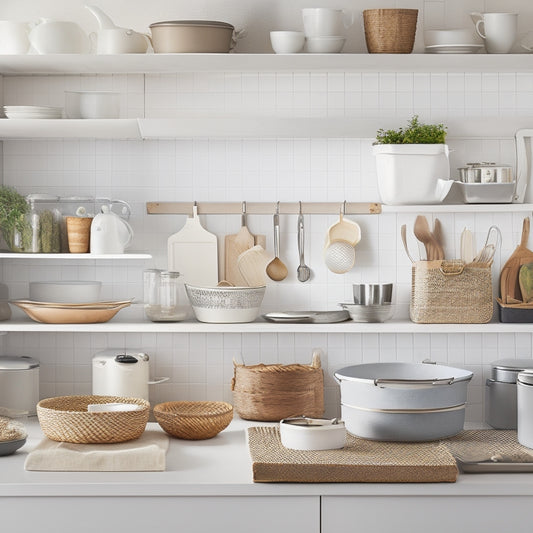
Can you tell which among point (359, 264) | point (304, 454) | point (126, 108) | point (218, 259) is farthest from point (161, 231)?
point (304, 454)

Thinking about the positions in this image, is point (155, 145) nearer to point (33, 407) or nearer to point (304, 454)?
point (33, 407)

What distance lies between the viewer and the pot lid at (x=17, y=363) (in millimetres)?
2797

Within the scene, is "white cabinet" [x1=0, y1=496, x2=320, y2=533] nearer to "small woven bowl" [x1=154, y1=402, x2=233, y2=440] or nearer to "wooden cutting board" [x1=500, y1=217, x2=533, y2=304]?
"small woven bowl" [x1=154, y1=402, x2=233, y2=440]

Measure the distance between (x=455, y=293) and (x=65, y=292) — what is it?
1.27 metres

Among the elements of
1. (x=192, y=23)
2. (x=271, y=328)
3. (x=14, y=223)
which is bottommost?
(x=271, y=328)

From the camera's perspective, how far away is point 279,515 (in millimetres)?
2191

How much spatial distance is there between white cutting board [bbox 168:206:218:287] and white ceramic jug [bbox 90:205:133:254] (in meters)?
0.22

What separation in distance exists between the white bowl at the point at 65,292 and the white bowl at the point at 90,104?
549mm

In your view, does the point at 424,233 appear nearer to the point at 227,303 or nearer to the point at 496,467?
the point at 227,303

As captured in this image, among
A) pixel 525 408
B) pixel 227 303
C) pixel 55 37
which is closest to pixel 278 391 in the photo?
pixel 227 303

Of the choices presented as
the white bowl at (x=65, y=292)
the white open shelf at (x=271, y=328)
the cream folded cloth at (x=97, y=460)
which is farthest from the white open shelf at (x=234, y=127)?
the cream folded cloth at (x=97, y=460)

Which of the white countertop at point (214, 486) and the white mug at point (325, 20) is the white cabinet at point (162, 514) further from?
the white mug at point (325, 20)

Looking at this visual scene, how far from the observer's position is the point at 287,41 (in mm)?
2682

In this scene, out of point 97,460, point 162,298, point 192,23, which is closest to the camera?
point 97,460
